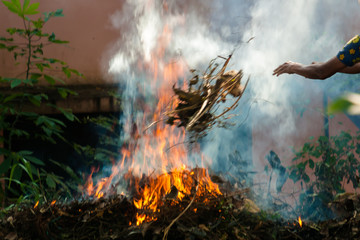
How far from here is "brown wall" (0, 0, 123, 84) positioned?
4.63 m

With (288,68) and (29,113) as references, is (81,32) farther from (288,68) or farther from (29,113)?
(288,68)

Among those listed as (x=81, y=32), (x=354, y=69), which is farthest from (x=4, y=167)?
(x=354, y=69)

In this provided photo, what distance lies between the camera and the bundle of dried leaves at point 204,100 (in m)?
2.69

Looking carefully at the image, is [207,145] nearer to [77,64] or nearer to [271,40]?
[271,40]

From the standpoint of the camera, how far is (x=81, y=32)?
15.2 ft

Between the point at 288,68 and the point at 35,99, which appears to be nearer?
the point at 288,68

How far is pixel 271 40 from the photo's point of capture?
150 inches

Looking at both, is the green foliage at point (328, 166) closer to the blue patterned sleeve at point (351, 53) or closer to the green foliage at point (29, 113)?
the blue patterned sleeve at point (351, 53)

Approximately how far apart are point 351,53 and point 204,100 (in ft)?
3.35

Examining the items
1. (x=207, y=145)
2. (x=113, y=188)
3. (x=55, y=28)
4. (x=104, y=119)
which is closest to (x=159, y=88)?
(x=207, y=145)

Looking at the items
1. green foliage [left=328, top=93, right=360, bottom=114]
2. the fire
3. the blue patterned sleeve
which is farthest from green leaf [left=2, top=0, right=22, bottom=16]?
green foliage [left=328, top=93, right=360, bottom=114]

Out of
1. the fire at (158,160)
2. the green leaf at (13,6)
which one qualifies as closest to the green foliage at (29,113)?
the green leaf at (13,6)

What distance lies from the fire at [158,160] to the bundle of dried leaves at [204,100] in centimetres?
18

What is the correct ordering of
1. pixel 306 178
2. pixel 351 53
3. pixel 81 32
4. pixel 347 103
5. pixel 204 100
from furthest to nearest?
pixel 81 32
pixel 306 178
pixel 204 100
pixel 351 53
pixel 347 103
